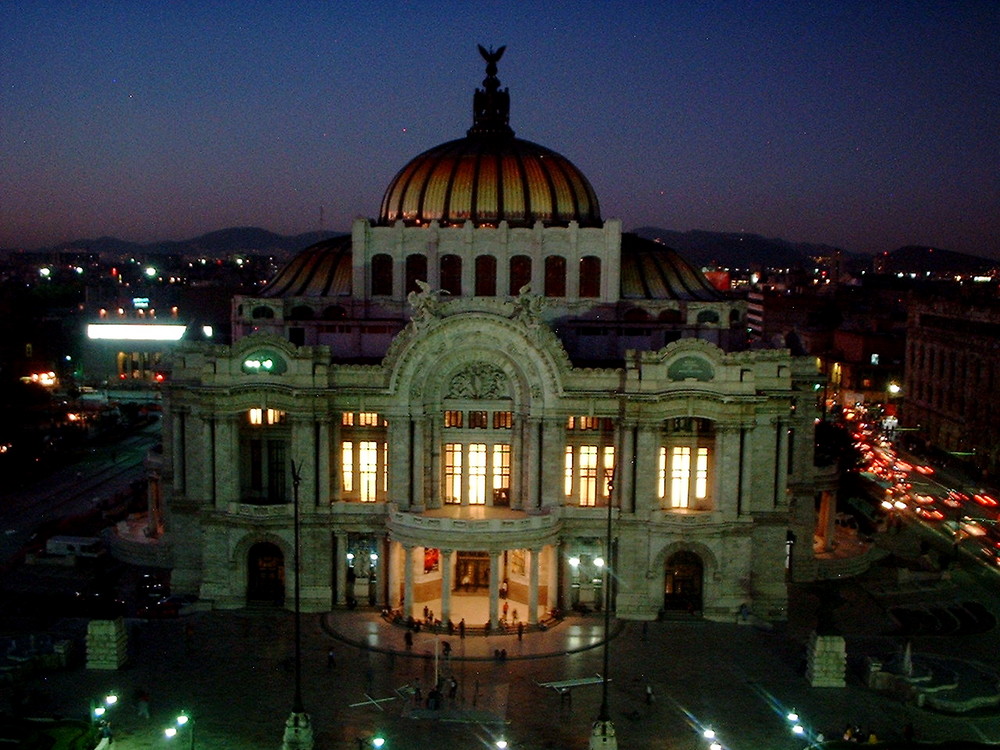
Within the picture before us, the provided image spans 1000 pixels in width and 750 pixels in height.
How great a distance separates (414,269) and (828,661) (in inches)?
1496

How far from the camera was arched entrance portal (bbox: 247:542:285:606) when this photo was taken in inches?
2660

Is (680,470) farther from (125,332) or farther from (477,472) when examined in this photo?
(125,332)

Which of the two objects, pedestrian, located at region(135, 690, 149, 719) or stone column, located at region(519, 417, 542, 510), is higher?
stone column, located at region(519, 417, 542, 510)

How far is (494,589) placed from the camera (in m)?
62.8

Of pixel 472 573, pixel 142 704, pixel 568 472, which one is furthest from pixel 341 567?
pixel 142 704

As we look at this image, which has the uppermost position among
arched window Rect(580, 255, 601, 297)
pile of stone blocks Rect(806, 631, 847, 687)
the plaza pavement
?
arched window Rect(580, 255, 601, 297)

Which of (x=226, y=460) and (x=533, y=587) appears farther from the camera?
(x=226, y=460)

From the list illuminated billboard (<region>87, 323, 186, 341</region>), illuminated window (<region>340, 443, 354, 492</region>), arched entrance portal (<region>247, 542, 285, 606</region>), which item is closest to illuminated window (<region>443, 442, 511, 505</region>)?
illuminated window (<region>340, 443, 354, 492</region>)

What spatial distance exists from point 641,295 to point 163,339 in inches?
3877

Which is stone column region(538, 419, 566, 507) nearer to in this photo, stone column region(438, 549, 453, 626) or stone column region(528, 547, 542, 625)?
stone column region(528, 547, 542, 625)

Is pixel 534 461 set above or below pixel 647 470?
above

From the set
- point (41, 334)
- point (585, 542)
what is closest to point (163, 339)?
point (41, 334)

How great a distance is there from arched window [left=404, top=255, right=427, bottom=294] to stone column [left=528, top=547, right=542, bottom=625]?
22.3 meters

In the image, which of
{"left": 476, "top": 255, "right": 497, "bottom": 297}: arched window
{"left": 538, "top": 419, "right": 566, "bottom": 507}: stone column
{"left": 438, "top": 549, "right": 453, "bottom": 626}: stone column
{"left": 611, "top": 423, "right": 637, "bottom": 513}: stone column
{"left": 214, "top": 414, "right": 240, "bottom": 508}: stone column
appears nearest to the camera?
{"left": 438, "top": 549, "right": 453, "bottom": 626}: stone column
